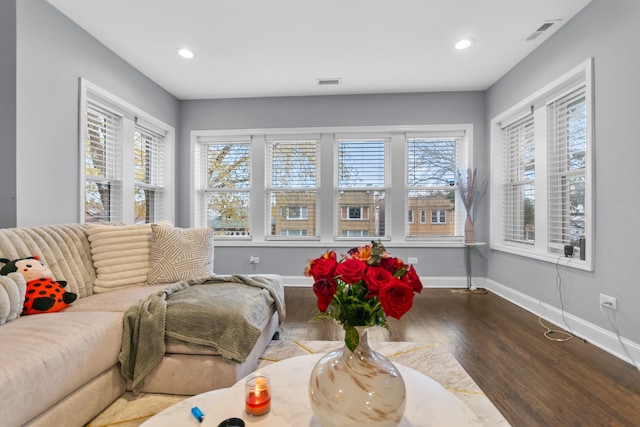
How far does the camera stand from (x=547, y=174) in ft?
9.71

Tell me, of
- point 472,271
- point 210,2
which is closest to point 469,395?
point 472,271

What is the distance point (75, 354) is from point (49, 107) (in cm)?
204

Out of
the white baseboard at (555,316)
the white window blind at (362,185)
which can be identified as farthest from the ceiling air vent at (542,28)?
the white baseboard at (555,316)

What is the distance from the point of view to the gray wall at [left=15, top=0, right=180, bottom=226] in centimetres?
215

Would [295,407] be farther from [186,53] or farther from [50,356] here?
[186,53]

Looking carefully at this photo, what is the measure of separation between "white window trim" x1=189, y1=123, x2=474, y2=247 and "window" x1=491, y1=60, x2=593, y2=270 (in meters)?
0.50

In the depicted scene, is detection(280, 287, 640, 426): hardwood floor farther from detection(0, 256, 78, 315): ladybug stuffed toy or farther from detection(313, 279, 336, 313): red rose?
detection(0, 256, 78, 315): ladybug stuffed toy

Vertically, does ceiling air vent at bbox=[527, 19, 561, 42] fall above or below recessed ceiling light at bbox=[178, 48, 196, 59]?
above

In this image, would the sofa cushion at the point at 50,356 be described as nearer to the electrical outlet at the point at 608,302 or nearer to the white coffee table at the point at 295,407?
the white coffee table at the point at 295,407

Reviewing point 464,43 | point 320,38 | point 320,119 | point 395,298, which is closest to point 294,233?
point 320,119

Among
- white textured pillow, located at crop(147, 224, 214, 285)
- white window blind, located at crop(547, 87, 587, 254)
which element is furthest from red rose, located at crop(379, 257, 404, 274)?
white window blind, located at crop(547, 87, 587, 254)

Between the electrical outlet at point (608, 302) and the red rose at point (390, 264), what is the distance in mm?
2362

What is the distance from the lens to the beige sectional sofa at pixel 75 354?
44.3 inches

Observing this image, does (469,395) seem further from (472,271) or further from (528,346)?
(472,271)
